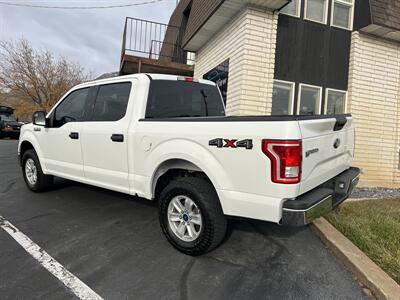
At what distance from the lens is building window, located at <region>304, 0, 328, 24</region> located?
27.3 feet

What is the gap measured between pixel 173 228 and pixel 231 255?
689 mm

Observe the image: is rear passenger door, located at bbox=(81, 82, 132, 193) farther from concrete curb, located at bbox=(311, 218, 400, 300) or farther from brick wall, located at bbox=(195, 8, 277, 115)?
brick wall, located at bbox=(195, 8, 277, 115)

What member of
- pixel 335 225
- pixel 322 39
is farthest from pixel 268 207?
pixel 322 39

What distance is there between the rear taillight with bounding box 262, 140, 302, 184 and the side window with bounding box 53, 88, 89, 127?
299cm

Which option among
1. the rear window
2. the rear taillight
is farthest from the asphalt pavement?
the rear window

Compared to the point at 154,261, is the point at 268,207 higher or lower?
higher

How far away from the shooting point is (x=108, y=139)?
13.5ft

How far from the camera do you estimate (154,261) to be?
3340 mm

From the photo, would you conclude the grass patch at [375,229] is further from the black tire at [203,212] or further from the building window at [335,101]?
the building window at [335,101]

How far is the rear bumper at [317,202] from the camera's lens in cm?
273

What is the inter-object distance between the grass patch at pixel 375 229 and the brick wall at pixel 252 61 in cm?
320

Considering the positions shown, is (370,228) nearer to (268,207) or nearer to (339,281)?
(339,281)

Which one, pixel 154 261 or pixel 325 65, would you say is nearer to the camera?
pixel 154 261

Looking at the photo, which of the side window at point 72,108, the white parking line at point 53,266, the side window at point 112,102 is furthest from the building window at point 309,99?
the white parking line at point 53,266
